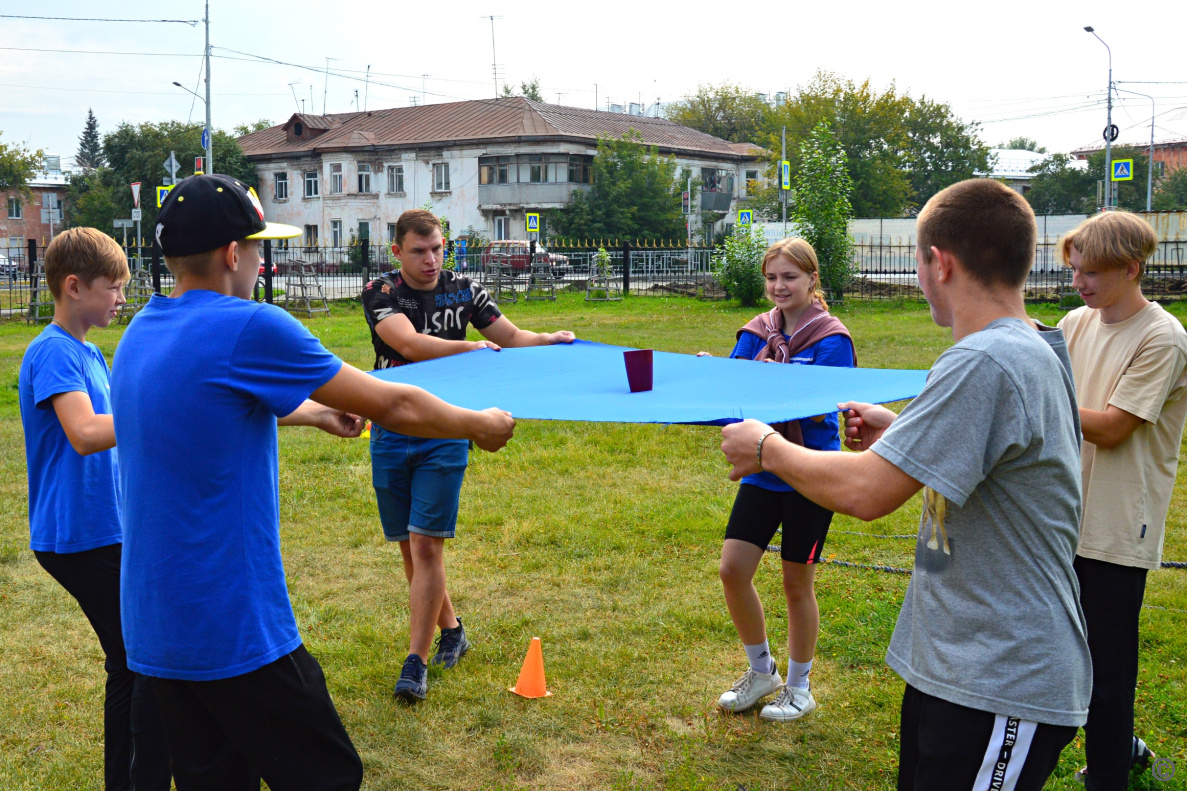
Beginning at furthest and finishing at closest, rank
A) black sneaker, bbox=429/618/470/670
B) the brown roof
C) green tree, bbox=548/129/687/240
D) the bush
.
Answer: the brown roof, green tree, bbox=548/129/687/240, the bush, black sneaker, bbox=429/618/470/670

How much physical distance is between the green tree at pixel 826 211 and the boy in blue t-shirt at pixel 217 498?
24.6m

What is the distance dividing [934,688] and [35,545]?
9.14ft

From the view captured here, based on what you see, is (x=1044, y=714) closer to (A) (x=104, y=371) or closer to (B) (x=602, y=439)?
(A) (x=104, y=371)

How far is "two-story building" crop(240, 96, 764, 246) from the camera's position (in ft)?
182

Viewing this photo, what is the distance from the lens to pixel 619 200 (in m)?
55.3

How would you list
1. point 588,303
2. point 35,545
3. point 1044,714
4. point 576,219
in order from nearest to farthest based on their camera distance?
point 1044,714, point 35,545, point 588,303, point 576,219

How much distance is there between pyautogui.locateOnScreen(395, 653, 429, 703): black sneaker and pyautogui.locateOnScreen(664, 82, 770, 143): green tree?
83058mm

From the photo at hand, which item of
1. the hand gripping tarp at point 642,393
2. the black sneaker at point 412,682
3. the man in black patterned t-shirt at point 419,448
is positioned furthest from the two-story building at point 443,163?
the hand gripping tarp at point 642,393

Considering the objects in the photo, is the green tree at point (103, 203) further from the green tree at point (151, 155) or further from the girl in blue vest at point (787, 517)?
the girl in blue vest at point (787, 517)

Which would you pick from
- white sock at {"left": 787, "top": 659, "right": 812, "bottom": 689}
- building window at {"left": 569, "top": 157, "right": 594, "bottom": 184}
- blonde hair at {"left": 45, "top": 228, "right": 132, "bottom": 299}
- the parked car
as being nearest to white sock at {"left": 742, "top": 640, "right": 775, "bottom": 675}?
white sock at {"left": 787, "top": 659, "right": 812, "bottom": 689}

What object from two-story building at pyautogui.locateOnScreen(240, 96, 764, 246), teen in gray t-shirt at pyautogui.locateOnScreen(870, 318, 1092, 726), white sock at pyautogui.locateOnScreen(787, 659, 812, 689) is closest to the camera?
teen in gray t-shirt at pyautogui.locateOnScreen(870, 318, 1092, 726)

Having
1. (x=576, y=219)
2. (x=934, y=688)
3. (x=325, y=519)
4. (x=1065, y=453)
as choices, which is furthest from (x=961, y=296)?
(x=576, y=219)

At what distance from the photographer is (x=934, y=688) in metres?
2.15

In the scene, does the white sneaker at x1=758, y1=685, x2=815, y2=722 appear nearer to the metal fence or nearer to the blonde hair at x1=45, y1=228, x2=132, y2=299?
the blonde hair at x1=45, y1=228, x2=132, y2=299
